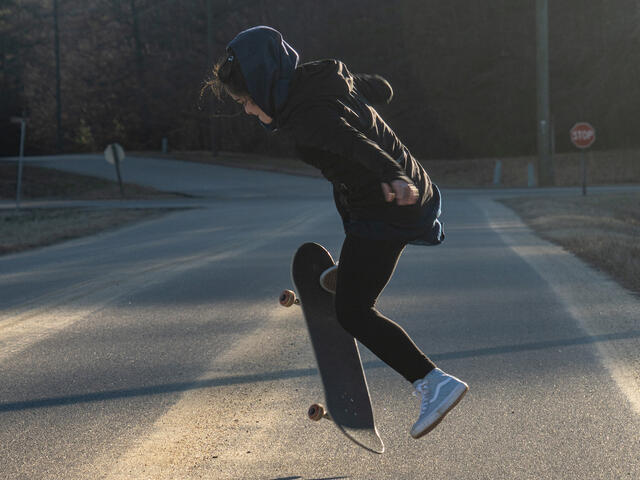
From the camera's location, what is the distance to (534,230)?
50.2 ft

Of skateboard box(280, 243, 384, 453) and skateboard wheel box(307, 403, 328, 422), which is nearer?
skateboard wheel box(307, 403, 328, 422)

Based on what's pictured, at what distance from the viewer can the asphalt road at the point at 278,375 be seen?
3643 millimetres

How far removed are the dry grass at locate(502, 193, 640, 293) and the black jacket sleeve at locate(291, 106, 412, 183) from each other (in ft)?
18.1

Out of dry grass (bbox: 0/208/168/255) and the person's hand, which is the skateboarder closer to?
the person's hand

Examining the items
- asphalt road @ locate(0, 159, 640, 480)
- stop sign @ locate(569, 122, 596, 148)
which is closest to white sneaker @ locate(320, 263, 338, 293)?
asphalt road @ locate(0, 159, 640, 480)

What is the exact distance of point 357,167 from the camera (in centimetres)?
340

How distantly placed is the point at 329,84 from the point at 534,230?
12451 mm

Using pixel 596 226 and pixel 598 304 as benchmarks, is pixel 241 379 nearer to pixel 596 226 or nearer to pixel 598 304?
pixel 598 304

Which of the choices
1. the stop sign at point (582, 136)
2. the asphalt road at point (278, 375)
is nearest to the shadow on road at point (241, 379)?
the asphalt road at point (278, 375)

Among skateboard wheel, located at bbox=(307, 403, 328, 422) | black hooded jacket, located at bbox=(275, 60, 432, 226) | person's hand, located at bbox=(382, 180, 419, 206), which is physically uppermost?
black hooded jacket, located at bbox=(275, 60, 432, 226)

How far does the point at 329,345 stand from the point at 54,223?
18.2m

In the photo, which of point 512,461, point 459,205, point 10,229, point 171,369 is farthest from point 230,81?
Answer: point 459,205

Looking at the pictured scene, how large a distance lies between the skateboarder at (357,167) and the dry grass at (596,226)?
5.09 metres

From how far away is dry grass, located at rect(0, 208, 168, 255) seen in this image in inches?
643
